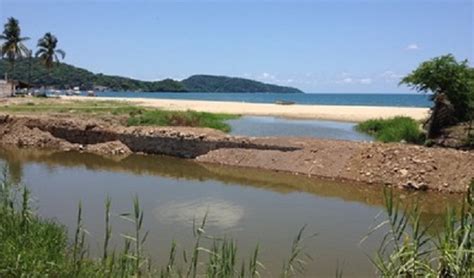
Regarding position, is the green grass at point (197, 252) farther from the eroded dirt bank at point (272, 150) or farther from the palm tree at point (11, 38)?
the palm tree at point (11, 38)

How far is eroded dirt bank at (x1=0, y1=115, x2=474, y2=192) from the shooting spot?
62.4 feet

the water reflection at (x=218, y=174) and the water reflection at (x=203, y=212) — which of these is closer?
the water reflection at (x=203, y=212)

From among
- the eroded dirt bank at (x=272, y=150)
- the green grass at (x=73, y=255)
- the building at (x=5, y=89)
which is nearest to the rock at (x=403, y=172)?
the eroded dirt bank at (x=272, y=150)

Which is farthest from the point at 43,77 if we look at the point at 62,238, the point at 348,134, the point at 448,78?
the point at 62,238

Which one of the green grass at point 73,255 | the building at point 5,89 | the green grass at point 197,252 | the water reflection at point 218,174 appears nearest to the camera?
the green grass at point 197,252

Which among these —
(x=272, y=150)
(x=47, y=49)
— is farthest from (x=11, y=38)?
(x=272, y=150)

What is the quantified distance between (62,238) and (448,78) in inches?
861

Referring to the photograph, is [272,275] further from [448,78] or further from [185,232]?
[448,78]

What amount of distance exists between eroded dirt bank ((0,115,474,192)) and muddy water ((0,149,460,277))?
103cm

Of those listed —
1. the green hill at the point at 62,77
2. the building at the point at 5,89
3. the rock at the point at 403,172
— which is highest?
the green hill at the point at 62,77

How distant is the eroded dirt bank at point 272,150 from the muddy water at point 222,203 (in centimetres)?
103

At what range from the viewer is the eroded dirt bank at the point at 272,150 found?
19.0m

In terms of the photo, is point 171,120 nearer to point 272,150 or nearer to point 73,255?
point 272,150

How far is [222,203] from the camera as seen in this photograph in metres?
15.3
